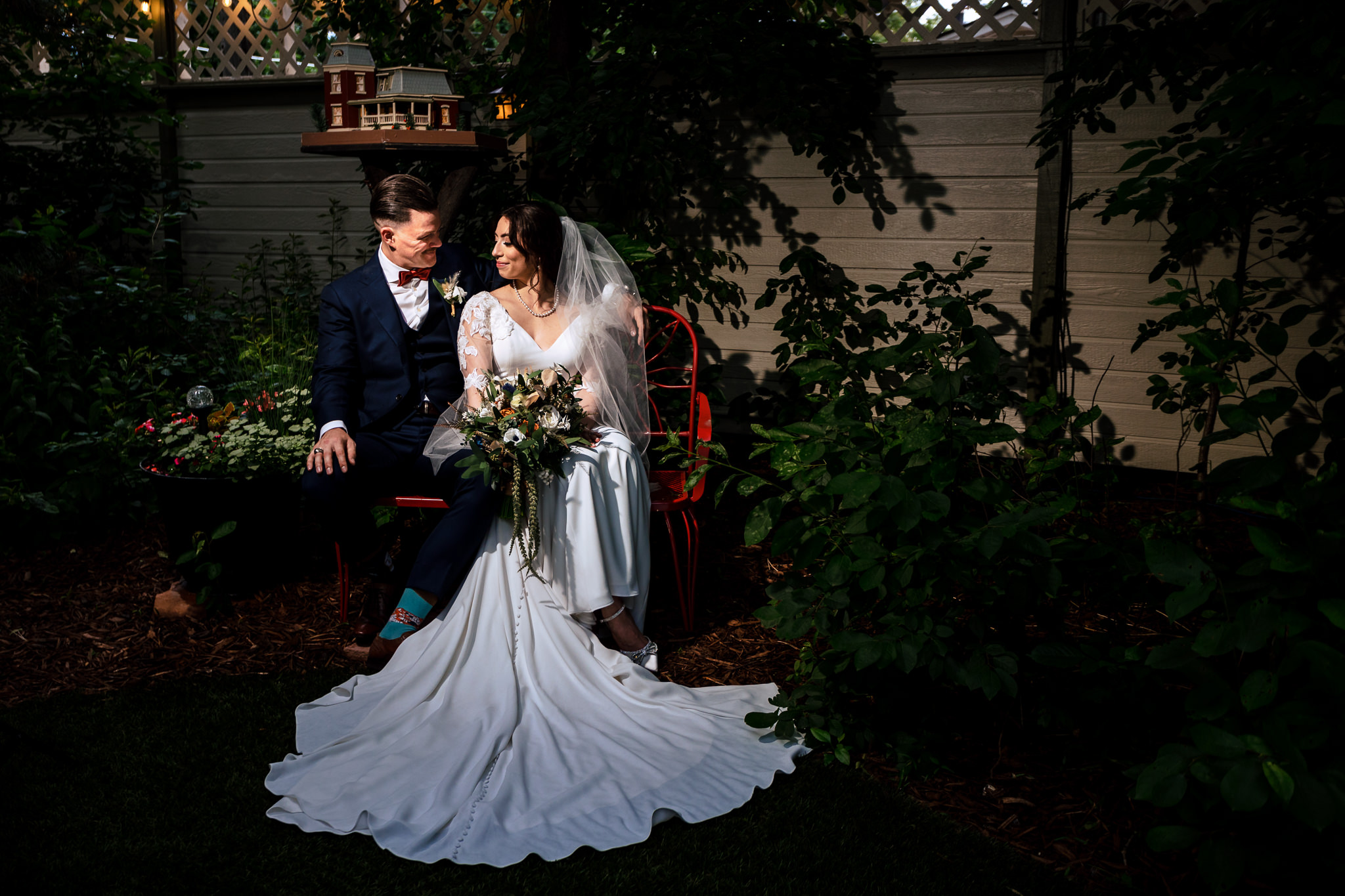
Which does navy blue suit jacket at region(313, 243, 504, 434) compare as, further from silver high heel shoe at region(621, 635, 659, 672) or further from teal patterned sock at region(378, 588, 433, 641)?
silver high heel shoe at region(621, 635, 659, 672)

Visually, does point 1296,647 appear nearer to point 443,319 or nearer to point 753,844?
point 753,844

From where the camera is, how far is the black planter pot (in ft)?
11.6

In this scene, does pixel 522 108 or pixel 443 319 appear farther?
pixel 522 108

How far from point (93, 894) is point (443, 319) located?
7.01 feet

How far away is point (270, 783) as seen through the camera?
252 centimetres

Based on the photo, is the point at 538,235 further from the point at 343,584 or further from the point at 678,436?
the point at 343,584

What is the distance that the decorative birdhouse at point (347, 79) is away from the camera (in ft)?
12.3

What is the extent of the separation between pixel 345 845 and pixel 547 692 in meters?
0.77

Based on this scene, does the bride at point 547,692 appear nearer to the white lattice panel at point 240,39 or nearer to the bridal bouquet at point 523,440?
the bridal bouquet at point 523,440

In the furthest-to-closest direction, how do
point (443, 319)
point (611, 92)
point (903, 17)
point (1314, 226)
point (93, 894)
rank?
1. point (903, 17)
2. point (611, 92)
3. point (443, 319)
4. point (1314, 226)
5. point (93, 894)

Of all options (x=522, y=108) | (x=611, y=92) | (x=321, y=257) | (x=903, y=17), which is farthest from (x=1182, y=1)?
(x=321, y=257)

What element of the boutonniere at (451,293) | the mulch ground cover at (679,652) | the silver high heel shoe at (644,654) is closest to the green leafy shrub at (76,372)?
the mulch ground cover at (679,652)

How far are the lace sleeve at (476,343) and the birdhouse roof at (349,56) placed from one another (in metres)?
1.08

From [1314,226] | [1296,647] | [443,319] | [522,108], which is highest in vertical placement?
[522,108]
